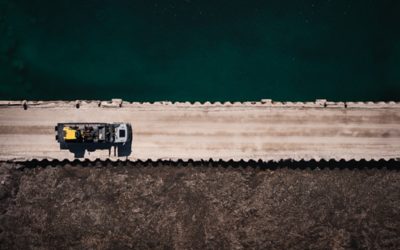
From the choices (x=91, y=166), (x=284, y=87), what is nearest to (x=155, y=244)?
(x=91, y=166)

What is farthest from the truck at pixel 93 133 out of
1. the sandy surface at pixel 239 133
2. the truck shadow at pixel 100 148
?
the sandy surface at pixel 239 133

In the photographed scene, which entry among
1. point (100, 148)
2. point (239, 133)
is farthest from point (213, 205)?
point (100, 148)

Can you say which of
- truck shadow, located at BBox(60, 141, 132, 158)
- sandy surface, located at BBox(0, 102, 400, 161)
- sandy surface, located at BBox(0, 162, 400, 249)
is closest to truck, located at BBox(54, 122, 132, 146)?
truck shadow, located at BBox(60, 141, 132, 158)

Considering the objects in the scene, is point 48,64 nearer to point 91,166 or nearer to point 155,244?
point 91,166

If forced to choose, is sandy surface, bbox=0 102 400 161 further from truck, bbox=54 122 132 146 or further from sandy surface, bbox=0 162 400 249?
sandy surface, bbox=0 162 400 249

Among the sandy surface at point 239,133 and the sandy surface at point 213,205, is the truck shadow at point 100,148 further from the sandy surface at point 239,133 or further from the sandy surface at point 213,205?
the sandy surface at point 213,205

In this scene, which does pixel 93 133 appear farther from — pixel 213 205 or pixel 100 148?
pixel 213 205
